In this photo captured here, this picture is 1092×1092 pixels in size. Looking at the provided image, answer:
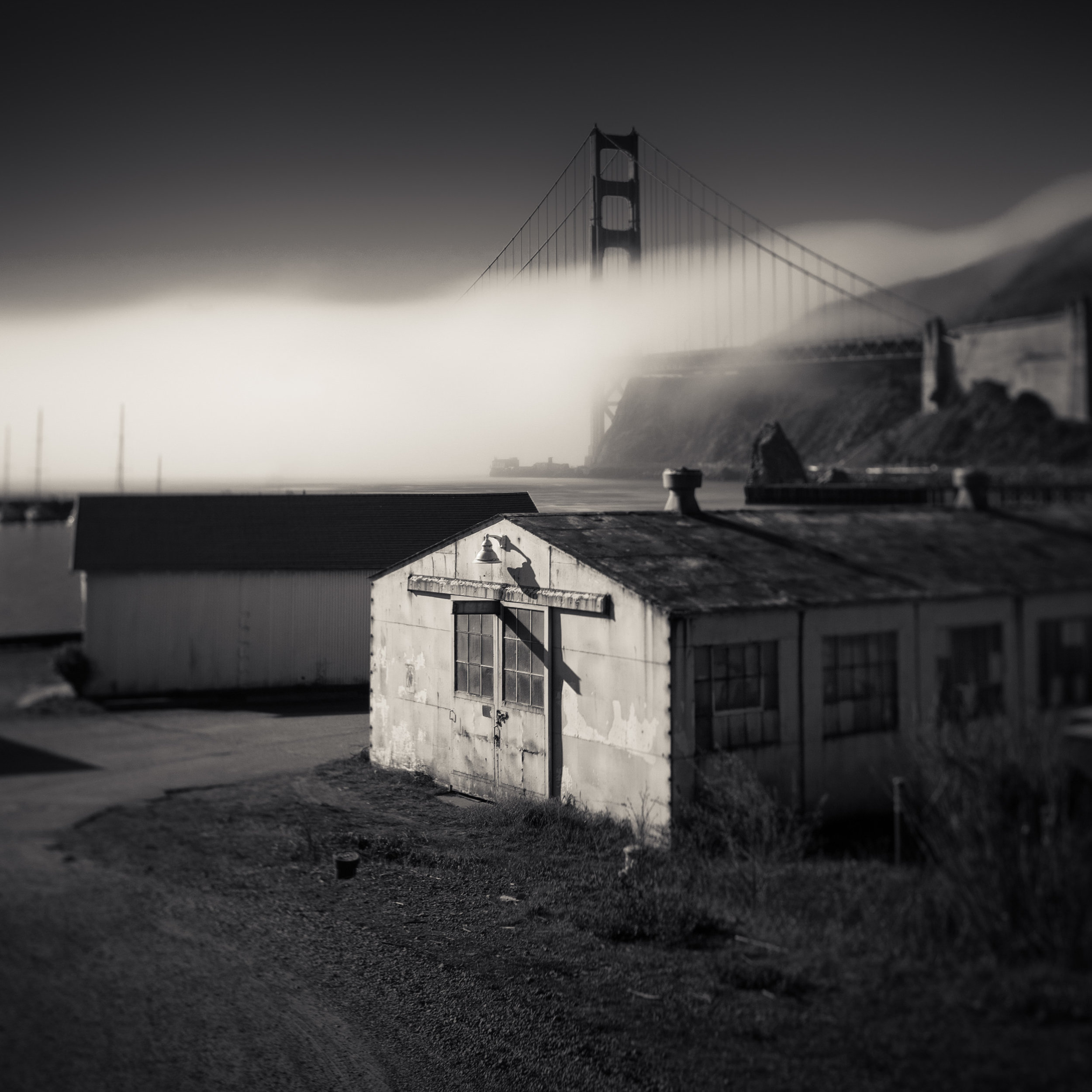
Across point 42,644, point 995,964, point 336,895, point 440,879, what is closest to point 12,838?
point 336,895

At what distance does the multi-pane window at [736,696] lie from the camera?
16.7ft

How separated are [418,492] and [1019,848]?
258 inches

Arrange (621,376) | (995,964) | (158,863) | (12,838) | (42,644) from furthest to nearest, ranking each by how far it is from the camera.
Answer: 1. (42,644)
2. (158,863)
3. (621,376)
4. (12,838)
5. (995,964)

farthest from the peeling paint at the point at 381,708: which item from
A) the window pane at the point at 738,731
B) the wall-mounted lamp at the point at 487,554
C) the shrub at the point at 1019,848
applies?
the shrub at the point at 1019,848

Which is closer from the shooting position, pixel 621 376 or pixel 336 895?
pixel 621 376

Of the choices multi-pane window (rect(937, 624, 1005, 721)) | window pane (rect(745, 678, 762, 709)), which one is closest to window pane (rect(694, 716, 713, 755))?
window pane (rect(745, 678, 762, 709))

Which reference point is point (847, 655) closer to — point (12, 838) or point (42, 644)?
point (12, 838)

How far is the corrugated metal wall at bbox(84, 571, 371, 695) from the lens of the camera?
671 inches

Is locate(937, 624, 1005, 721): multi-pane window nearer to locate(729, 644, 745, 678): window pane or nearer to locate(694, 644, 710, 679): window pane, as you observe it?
locate(729, 644, 745, 678): window pane

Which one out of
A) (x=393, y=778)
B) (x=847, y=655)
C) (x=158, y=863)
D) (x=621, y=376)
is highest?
(x=621, y=376)

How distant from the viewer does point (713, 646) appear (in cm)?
721

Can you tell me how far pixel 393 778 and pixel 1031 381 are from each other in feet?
27.7

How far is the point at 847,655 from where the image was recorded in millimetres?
3164

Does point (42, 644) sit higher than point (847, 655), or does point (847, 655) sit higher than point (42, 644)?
point (847, 655)
